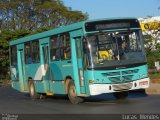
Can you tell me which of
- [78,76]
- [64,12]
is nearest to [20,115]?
[78,76]

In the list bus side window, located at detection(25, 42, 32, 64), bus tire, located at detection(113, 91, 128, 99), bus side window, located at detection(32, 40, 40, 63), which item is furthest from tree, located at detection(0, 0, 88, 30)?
bus tire, located at detection(113, 91, 128, 99)

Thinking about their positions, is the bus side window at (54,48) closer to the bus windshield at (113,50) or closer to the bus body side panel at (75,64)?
the bus body side panel at (75,64)

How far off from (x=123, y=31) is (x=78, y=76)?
7.98ft

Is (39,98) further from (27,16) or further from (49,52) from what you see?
(27,16)

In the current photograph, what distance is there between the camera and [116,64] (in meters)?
17.9

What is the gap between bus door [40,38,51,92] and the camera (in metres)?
22.0

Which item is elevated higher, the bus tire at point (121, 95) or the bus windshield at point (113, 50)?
the bus windshield at point (113, 50)

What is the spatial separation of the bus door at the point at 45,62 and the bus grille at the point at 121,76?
4.67 metres

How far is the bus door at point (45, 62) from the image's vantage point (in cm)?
2195

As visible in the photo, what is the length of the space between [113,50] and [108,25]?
103 cm

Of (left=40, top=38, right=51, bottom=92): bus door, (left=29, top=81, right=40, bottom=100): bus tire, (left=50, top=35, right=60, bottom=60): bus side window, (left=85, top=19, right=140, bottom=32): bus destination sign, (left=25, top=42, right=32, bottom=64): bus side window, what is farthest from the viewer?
(left=29, top=81, right=40, bottom=100): bus tire

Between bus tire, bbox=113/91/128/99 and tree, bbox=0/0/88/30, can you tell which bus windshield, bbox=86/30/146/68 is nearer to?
bus tire, bbox=113/91/128/99

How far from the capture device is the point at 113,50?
59.1 feet

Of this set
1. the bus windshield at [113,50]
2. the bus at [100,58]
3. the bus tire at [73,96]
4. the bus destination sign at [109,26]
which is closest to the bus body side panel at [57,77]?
the bus at [100,58]
